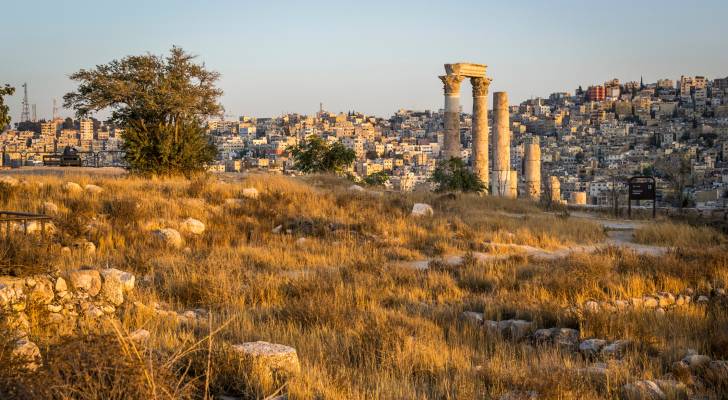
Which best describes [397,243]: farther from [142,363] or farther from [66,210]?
[142,363]

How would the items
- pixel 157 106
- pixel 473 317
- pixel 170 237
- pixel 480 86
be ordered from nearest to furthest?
1. pixel 473 317
2. pixel 170 237
3. pixel 157 106
4. pixel 480 86

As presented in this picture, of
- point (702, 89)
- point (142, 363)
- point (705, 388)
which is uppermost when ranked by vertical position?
point (702, 89)

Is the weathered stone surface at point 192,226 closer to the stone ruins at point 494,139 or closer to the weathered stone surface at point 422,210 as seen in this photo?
the weathered stone surface at point 422,210

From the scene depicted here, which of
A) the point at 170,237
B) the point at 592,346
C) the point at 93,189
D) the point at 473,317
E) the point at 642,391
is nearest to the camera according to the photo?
the point at 642,391

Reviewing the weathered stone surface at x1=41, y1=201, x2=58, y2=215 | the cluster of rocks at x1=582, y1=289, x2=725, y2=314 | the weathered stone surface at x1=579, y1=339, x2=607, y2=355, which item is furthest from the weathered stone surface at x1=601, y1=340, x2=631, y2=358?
the weathered stone surface at x1=41, y1=201, x2=58, y2=215

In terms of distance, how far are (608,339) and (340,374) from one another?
9.22ft

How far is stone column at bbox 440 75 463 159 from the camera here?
100 ft

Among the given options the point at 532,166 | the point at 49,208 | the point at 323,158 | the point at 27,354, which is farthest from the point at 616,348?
the point at 532,166

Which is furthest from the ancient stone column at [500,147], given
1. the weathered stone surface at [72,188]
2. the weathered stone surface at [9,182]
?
the weathered stone surface at [9,182]

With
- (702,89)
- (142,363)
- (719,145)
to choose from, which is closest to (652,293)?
(142,363)

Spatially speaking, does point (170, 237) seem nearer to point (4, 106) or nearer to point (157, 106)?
point (4, 106)

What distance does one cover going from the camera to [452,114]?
3075cm

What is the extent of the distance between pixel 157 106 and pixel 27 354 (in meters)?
21.5

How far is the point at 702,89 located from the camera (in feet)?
479
